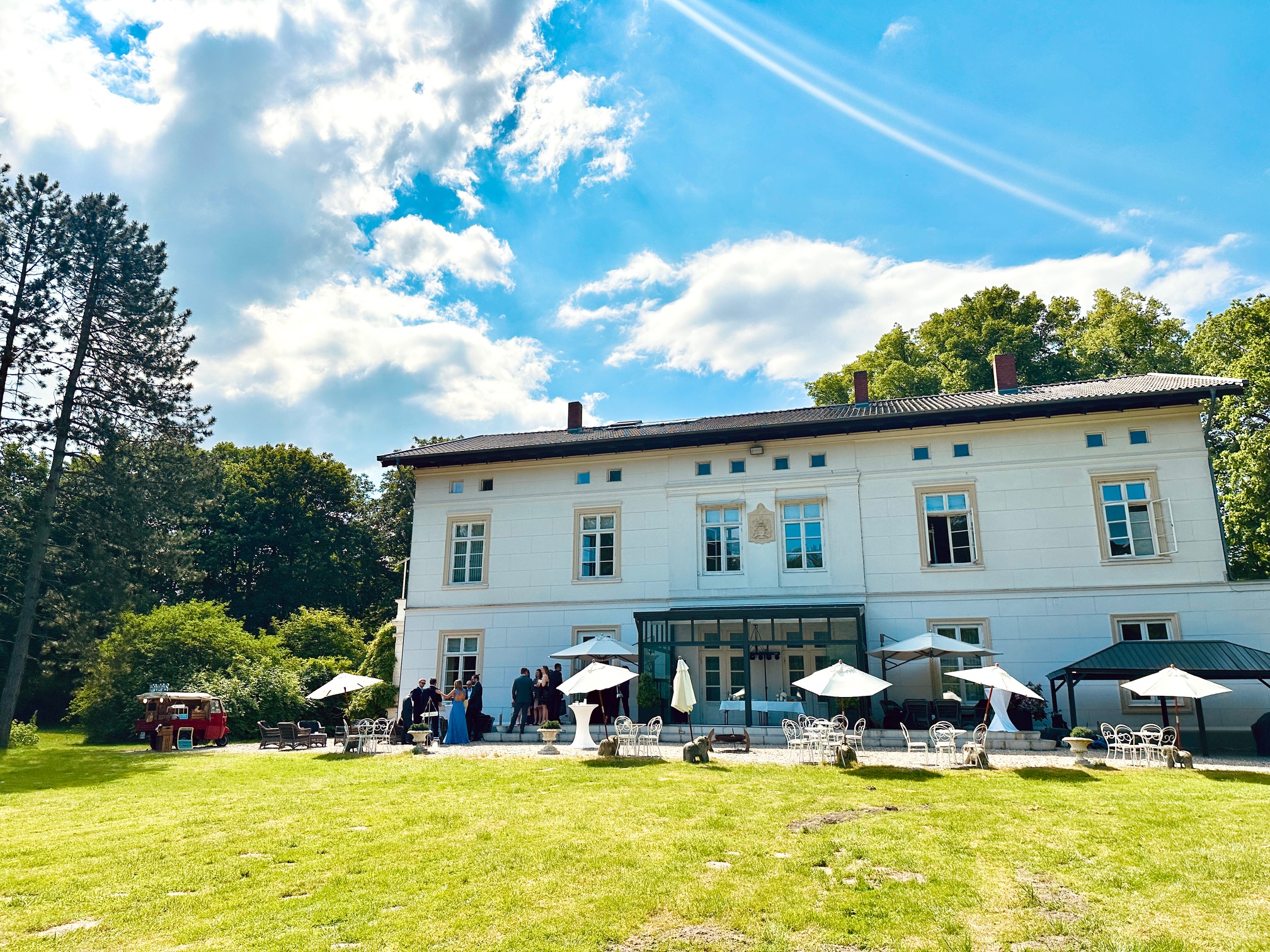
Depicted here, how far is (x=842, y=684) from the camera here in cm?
1364

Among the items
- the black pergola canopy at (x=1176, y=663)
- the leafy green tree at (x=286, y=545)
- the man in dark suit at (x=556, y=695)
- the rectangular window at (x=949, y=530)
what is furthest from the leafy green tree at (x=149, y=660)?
the black pergola canopy at (x=1176, y=663)

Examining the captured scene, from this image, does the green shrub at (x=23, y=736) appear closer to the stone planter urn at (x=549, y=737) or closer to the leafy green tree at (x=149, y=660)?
the leafy green tree at (x=149, y=660)

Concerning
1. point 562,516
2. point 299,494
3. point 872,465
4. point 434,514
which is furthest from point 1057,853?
point 299,494

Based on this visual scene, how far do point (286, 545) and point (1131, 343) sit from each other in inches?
1588

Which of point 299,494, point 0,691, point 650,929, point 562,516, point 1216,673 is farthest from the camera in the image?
point 299,494

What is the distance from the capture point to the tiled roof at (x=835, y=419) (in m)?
19.5

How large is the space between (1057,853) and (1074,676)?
35.6 feet

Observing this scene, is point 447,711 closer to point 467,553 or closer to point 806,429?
point 467,553

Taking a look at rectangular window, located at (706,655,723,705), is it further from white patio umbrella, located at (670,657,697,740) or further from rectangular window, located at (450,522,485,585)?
rectangular window, located at (450,522,485,585)

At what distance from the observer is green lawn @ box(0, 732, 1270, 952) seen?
567 centimetres

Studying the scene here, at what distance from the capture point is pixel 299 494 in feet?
140

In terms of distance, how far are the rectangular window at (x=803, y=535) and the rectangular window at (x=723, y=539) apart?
131cm

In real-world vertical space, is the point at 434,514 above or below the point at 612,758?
above

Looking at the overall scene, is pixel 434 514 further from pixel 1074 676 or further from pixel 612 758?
pixel 1074 676
